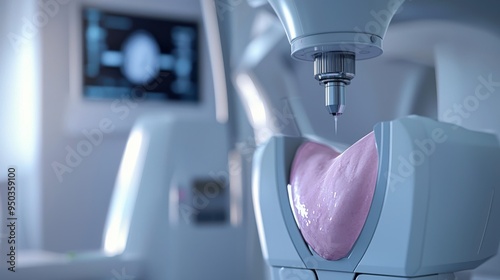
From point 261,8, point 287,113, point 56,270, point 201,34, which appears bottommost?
point 56,270

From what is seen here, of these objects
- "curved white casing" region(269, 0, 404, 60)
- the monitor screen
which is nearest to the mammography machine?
"curved white casing" region(269, 0, 404, 60)

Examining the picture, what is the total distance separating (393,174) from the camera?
1.55ft

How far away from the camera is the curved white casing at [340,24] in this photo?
1.62 ft

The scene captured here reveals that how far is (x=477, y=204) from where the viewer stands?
513 mm

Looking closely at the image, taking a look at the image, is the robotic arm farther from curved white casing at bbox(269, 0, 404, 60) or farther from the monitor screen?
the monitor screen

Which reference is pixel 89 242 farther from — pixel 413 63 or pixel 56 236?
pixel 413 63

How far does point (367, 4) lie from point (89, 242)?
6.83 ft

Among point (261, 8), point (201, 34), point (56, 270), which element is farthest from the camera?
point (201, 34)

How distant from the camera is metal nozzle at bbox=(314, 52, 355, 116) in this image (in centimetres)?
51

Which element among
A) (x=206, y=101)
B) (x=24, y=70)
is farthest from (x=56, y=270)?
(x=206, y=101)

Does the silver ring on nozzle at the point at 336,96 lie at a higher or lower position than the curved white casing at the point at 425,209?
higher

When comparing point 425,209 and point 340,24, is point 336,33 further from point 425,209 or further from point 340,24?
point 425,209

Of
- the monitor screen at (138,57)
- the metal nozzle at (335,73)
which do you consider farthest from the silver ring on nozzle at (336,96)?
the monitor screen at (138,57)

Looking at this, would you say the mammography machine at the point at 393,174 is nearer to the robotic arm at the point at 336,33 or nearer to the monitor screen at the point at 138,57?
the robotic arm at the point at 336,33
